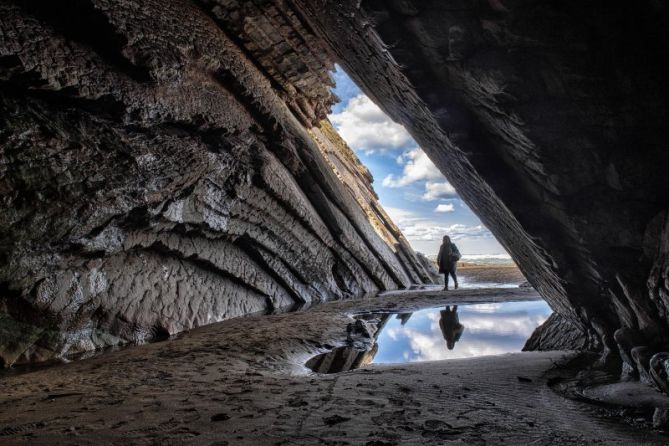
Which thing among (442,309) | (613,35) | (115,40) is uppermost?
(115,40)

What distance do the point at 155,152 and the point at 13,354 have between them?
12.7 feet

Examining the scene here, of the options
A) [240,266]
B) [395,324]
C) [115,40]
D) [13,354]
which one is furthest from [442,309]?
[115,40]

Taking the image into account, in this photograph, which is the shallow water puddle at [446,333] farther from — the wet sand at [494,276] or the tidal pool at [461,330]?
the wet sand at [494,276]

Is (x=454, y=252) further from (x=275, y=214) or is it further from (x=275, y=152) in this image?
(x=275, y=152)

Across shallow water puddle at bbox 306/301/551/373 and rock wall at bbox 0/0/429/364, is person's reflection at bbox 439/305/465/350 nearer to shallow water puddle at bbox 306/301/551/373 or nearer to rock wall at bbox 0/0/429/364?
shallow water puddle at bbox 306/301/551/373

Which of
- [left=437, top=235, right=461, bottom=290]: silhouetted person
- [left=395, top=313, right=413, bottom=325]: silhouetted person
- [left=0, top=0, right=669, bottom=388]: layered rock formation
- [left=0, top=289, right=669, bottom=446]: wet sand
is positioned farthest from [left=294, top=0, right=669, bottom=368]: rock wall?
[left=437, top=235, right=461, bottom=290]: silhouetted person

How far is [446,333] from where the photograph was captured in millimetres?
6844

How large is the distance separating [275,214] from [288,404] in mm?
7641

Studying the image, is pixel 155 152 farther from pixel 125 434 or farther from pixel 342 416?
pixel 342 416

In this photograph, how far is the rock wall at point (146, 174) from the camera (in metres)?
5.09

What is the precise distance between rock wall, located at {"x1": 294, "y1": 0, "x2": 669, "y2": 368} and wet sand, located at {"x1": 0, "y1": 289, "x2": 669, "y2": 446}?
1.17 meters

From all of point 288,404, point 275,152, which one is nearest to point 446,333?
point 288,404

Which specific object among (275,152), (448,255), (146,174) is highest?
(275,152)

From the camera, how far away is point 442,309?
936 centimetres
